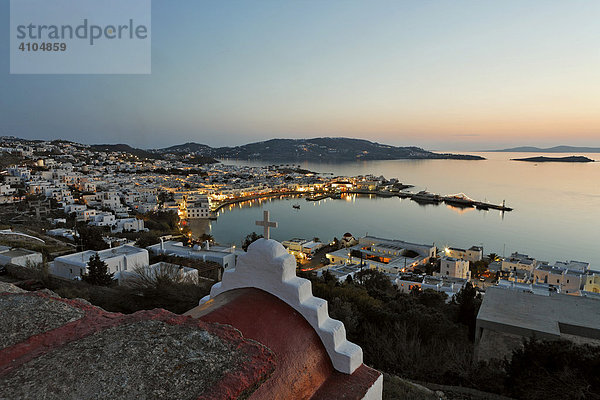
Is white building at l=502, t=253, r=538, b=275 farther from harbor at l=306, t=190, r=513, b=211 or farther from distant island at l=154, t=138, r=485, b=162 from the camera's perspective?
distant island at l=154, t=138, r=485, b=162

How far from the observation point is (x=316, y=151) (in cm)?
15775

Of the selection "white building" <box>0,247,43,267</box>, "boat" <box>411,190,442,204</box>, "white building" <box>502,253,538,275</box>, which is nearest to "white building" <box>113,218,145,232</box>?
"white building" <box>0,247,43,267</box>

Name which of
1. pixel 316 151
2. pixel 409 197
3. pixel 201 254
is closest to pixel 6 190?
pixel 201 254

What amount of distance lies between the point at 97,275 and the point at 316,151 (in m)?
152

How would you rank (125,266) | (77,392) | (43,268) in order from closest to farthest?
(77,392), (43,268), (125,266)

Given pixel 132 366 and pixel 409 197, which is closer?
pixel 132 366

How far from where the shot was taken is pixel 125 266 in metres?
9.94

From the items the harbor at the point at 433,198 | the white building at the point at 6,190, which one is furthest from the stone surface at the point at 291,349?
the harbor at the point at 433,198

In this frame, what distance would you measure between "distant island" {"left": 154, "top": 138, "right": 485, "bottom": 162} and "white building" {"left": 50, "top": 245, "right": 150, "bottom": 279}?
134516 mm

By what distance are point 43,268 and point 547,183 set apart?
67.5 meters

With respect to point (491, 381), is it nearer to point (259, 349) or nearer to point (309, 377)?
point (309, 377)

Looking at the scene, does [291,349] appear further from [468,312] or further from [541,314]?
[541,314]

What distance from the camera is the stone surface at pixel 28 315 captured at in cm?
150

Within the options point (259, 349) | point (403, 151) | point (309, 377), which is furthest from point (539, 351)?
point (403, 151)
